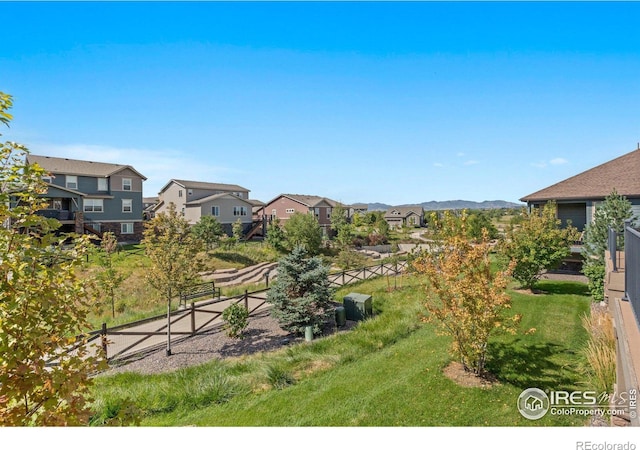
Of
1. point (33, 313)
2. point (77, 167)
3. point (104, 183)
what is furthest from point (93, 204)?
point (33, 313)

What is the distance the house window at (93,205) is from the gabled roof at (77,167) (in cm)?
215

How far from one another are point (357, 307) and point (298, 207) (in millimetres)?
35579

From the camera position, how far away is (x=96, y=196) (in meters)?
26.7

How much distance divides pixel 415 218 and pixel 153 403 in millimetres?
74174

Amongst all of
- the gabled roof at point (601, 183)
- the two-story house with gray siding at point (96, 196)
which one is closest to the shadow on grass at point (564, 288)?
the gabled roof at point (601, 183)

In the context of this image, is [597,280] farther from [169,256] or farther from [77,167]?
[77,167]

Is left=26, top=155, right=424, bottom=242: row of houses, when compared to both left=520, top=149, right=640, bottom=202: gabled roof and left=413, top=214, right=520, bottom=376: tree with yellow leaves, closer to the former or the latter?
left=413, top=214, right=520, bottom=376: tree with yellow leaves

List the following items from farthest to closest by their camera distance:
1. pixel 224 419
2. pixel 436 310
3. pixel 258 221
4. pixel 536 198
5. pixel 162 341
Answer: pixel 258 221 < pixel 536 198 < pixel 162 341 < pixel 436 310 < pixel 224 419

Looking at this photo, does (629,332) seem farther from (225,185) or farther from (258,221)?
(225,185)

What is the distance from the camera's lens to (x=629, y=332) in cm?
421
